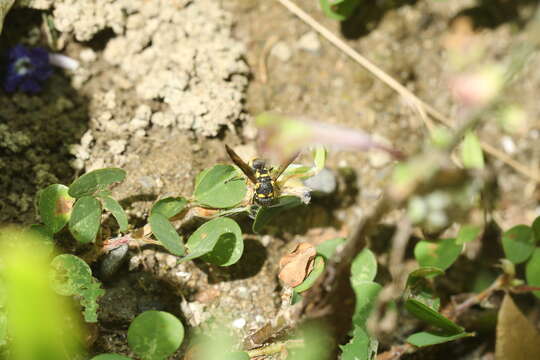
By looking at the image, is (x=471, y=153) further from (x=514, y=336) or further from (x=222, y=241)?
(x=222, y=241)

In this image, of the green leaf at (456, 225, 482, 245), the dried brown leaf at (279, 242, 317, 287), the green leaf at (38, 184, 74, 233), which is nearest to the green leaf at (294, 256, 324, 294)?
the dried brown leaf at (279, 242, 317, 287)

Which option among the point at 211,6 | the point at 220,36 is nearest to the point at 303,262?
the point at 220,36

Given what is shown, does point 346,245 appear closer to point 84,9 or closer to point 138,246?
point 138,246

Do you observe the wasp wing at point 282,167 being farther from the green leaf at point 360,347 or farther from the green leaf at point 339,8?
the green leaf at point 339,8

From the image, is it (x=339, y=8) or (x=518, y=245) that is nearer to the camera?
(x=518, y=245)

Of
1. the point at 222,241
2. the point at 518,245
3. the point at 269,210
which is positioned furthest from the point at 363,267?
the point at 518,245
